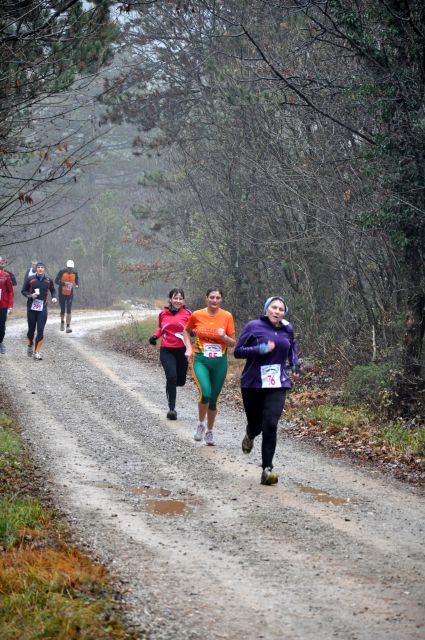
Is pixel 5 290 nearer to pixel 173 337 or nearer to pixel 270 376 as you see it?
pixel 173 337

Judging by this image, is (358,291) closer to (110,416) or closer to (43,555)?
(110,416)

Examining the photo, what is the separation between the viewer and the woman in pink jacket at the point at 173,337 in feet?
45.3

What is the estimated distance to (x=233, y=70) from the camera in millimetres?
20453

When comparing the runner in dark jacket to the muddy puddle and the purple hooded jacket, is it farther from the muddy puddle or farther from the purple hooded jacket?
the muddy puddle

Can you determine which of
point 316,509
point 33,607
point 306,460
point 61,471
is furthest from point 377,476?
point 33,607

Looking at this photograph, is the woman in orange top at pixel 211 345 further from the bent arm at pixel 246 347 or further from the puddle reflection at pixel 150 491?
the puddle reflection at pixel 150 491

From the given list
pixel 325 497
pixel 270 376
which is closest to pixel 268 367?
pixel 270 376

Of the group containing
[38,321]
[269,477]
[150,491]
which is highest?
[38,321]

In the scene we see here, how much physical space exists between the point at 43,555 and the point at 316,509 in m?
3.07

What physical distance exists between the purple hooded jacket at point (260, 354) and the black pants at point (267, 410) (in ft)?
0.37

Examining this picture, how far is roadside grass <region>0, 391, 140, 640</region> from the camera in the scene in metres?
5.14

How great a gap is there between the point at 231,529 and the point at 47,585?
2.32 meters

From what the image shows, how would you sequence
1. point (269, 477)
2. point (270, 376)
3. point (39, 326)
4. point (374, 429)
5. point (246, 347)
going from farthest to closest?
point (39, 326), point (374, 429), point (246, 347), point (270, 376), point (269, 477)

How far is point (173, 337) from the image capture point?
A: 13.9 metres
